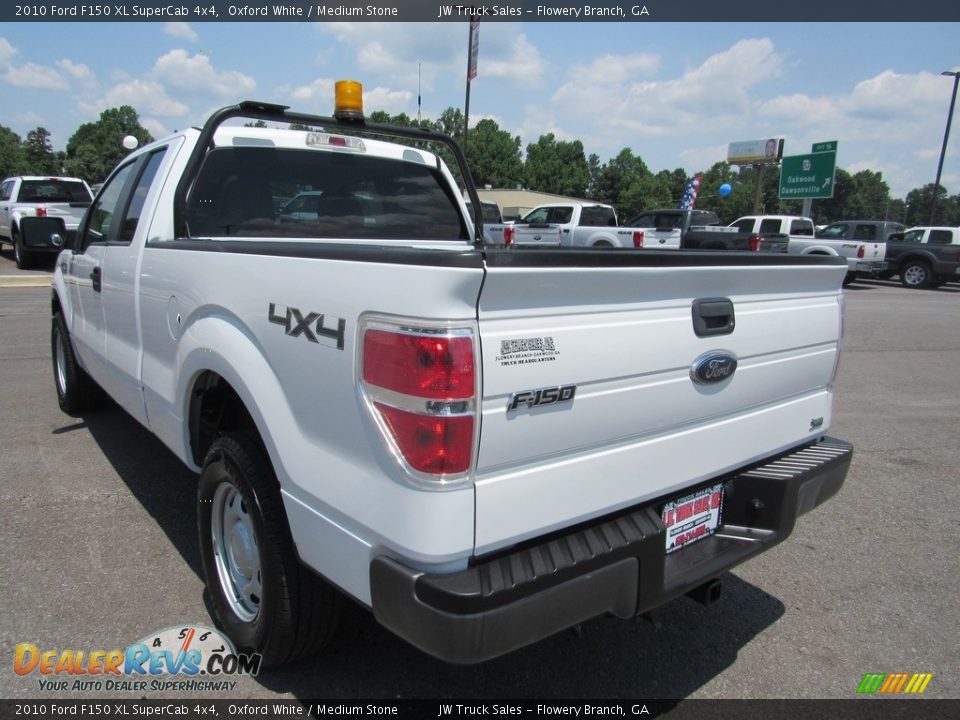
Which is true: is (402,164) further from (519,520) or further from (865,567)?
(865,567)

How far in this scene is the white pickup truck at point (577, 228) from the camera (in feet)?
65.6

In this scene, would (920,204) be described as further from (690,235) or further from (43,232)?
(43,232)

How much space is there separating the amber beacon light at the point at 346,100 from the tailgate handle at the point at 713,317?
2148 millimetres

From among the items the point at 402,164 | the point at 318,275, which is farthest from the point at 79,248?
the point at 318,275

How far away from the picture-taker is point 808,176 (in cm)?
3209

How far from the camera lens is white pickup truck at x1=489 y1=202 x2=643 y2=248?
20.0 metres

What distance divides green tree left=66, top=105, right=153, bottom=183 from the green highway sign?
242 ft

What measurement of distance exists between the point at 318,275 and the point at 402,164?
7.75ft

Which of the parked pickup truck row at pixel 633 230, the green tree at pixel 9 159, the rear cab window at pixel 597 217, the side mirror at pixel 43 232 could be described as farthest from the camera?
the green tree at pixel 9 159

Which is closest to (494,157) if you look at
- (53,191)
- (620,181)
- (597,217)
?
(620,181)

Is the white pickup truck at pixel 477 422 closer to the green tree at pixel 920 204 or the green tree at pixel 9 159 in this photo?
the green tree at pixel 9 159

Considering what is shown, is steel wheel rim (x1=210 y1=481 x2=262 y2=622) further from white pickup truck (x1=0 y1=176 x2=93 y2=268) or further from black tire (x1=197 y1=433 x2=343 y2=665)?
white pickup truck (x1=0 y1=176 x2=93 y2=268)

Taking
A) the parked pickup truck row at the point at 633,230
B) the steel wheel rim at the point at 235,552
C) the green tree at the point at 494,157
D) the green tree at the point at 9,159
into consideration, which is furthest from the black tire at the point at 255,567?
the green tree at the point at 494,157

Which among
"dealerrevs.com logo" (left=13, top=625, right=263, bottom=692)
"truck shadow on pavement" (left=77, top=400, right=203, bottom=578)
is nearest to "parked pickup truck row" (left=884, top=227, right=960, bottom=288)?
"truck shadow on pavement" (left=77, top=400, right=203, bottom=578)
